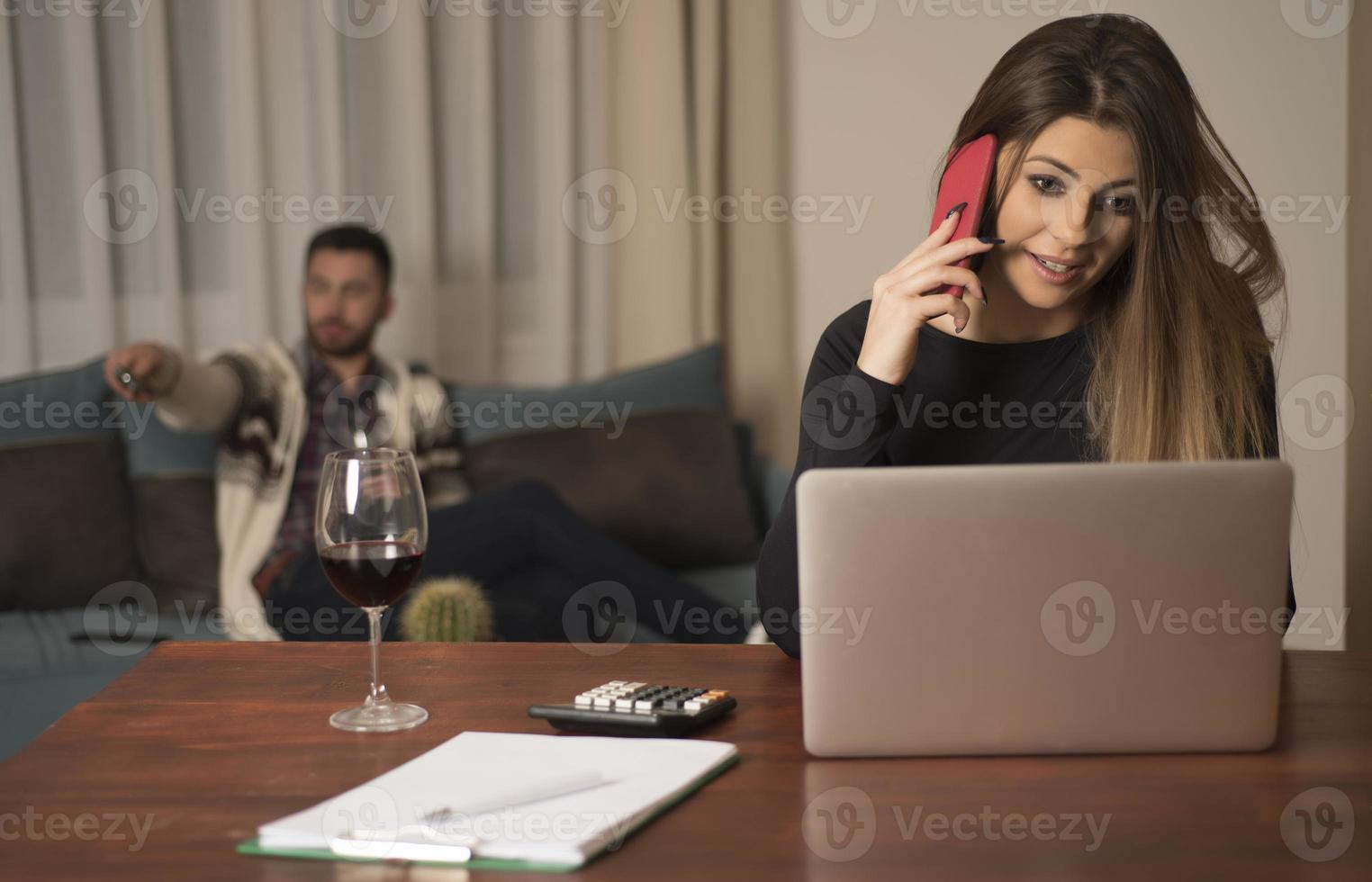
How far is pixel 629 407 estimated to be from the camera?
119 inches

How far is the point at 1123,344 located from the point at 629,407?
5.50ft

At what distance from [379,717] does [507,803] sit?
23 cm

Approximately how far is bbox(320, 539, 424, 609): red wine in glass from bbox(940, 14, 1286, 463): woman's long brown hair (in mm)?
817

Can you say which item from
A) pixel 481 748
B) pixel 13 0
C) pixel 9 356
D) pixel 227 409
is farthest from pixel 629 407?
pixel 481 748

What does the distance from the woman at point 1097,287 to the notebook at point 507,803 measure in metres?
Answer: 0.54
